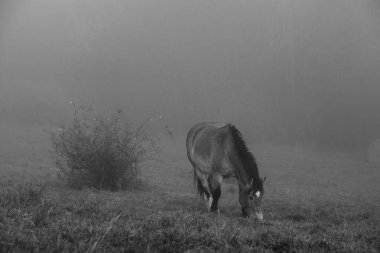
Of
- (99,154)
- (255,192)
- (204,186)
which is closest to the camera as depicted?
(255,192)

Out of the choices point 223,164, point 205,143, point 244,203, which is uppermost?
point 205,143

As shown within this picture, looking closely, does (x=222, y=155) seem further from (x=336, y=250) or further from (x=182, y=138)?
(x=182, y=138)

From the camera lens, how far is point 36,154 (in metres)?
32.8

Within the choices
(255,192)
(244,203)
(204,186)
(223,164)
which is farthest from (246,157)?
(204,186)

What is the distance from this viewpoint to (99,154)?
16219 mm

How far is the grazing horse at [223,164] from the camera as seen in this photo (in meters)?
10.9

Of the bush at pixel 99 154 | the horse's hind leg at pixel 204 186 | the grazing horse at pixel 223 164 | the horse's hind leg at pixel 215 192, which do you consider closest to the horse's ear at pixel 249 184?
the grazing horse at pixel 223 164

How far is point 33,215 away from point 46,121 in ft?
167

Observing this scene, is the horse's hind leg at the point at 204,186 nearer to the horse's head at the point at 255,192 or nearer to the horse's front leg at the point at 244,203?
the horse's front leg at the point at 244,203

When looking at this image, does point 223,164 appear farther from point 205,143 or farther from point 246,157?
point 205,143

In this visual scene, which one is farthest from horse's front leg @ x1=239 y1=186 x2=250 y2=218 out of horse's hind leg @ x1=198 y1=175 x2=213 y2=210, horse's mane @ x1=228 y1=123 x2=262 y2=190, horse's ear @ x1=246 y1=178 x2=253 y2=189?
horse's hind leg @ x1=198 y1=175 x2=213 y2=210

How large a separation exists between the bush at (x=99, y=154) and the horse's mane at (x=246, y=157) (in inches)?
204

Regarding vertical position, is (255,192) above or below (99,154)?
below

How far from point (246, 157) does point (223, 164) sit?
786 mm
